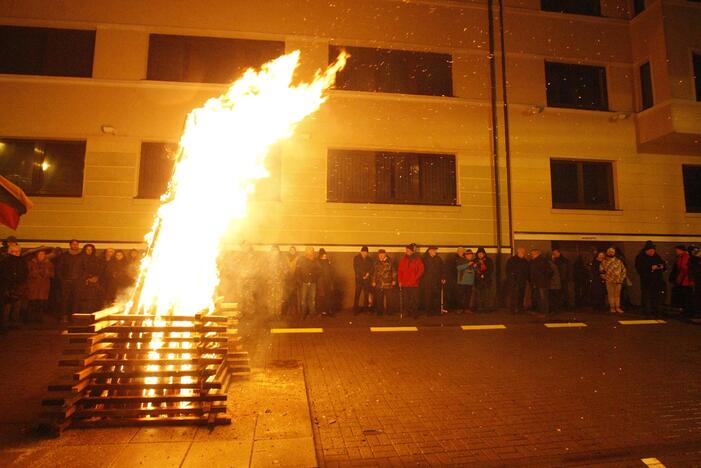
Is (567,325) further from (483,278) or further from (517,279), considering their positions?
(483,278)

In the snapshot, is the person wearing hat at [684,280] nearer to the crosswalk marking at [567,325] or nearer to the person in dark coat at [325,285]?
the crosswalk marking at [567,325]

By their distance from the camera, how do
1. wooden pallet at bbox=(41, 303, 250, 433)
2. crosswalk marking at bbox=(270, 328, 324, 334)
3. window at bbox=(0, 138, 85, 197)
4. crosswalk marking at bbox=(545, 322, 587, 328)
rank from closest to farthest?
1. wooden pallet at bbox=(41, 303, 250, 433)
2. crosswalk marking at bbox=(270, 328, 324, 334)
3. crosswalk marking at bbox=(545, 322, 587, 328)
4. window at bbox=(0, 138, 85, 197)

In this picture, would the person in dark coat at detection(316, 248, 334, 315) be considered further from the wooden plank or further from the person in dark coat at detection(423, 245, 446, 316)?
the wooden plank

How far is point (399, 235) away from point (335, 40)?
6637 mm

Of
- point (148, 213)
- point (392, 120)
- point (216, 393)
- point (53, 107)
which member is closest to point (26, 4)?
point (53, 107)

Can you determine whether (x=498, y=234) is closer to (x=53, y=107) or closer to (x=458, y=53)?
(x=458, y=53)

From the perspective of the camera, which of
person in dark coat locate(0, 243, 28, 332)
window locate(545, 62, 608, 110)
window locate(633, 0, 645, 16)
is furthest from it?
window locate(633, 0, 645, 16)

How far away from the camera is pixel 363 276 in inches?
449

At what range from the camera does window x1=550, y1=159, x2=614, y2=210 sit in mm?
13719

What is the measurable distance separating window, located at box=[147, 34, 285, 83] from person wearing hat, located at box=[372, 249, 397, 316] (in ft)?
24.2

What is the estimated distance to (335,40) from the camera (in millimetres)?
12883

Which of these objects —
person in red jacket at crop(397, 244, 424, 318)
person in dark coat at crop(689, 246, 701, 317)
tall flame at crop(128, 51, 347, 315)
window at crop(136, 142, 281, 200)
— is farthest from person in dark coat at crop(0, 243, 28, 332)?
person in dark coat at crop(689, 246, 701, 317)

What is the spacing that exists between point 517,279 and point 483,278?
0.98 meters

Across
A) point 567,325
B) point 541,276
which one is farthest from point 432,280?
point 567,325
